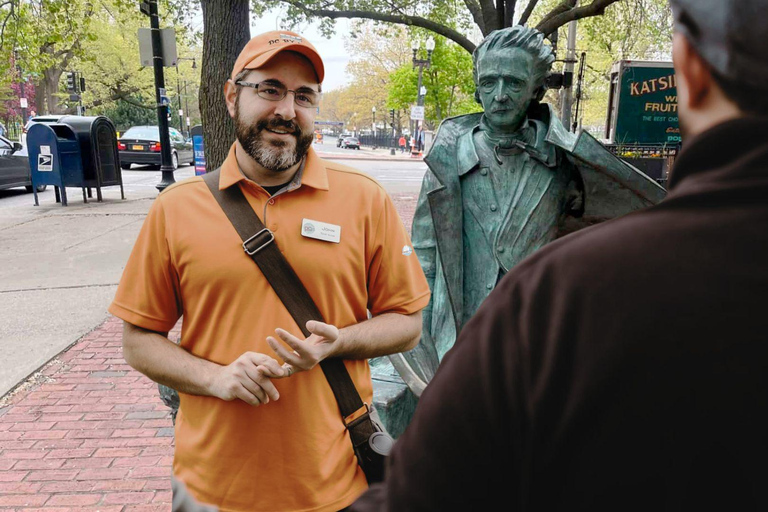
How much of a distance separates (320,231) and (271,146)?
0.32 metres

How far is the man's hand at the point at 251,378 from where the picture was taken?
157cm

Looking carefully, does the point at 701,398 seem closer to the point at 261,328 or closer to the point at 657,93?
the point at 261,328

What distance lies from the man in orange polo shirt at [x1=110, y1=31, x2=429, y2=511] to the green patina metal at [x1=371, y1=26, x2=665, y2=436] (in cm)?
72

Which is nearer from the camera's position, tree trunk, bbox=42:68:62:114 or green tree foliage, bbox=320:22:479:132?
green tree foliage, bbox=320:22:479:132

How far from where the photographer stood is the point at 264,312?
1.71 meters

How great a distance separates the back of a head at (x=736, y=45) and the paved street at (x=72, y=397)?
3.40 metres

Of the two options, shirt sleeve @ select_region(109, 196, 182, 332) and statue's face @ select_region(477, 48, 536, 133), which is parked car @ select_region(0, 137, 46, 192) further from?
shirt sleeve @ select_region(109, 196, 182, 332)

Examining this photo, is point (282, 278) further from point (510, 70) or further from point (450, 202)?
point (510, 70)

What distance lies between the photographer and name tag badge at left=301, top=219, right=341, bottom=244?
1770 mm

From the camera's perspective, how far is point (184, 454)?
1.76 m

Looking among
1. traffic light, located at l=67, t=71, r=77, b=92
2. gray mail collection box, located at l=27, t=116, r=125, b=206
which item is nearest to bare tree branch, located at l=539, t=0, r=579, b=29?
gray mail collection box, located at l=27, t=116, r=125, b=206

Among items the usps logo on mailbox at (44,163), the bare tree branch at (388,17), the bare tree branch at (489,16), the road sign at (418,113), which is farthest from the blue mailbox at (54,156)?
the road sign at (418,113)

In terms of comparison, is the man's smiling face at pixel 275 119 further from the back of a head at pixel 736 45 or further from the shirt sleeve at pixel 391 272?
the back of a head at pixel 736 45

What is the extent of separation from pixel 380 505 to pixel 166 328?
3.89 feet
